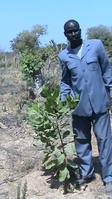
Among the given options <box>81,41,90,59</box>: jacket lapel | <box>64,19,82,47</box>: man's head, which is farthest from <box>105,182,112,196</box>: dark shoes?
<box>64,19,82,47</box>: man's head

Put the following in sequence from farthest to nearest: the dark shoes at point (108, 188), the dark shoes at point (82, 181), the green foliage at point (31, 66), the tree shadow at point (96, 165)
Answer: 1. the green foliage at point (31, 66)
2. the tree shadow at point (96, 165)
3. the dark shoes at point (82, 181)
4. the dark shoes at point (108, 188)

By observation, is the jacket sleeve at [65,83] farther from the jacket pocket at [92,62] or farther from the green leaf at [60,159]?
the green leaf at [60,159]

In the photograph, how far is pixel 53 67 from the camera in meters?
13.6

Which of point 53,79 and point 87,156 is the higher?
point 87,156

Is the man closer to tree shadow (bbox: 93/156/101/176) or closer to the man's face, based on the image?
the man's face

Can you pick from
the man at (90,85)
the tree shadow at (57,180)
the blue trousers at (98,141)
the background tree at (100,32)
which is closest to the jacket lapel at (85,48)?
the man at (90,85)

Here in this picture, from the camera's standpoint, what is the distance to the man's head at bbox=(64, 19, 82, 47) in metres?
5.07

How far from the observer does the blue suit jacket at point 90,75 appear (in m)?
5.08

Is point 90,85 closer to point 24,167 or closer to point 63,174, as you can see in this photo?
point 63,174

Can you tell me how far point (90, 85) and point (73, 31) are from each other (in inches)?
23.3

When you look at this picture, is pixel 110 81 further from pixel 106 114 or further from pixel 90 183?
pixel 90 183

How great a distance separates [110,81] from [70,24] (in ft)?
2.43

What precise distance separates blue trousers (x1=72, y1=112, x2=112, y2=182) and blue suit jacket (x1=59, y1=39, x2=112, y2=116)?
0.41 ft

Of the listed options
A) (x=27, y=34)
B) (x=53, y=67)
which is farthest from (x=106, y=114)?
(x=27, y=34)
